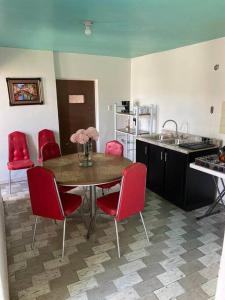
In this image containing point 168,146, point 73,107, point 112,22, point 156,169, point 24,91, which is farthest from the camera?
point 73,107

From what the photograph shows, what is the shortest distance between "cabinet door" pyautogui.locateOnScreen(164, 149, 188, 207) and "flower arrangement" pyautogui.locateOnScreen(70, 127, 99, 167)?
118 cm

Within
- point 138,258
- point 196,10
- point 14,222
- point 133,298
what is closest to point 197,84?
point 196,10

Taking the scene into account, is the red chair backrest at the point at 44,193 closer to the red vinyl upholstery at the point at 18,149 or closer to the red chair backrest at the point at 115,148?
the red chair backrest at the point at 115,148

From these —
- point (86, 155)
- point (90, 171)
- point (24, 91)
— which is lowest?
point (90, 171)

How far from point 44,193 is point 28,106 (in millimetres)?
2455

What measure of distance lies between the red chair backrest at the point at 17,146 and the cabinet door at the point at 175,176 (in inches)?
99.5

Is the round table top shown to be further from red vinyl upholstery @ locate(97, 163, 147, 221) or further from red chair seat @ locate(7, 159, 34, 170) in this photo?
red chair seat @ locate(7, 159, 34, 170)

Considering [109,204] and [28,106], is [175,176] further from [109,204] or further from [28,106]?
[28,106]

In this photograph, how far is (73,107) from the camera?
15.4 feet

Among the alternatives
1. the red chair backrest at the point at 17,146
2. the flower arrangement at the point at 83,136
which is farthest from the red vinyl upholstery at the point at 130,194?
the red chair backrest at the point at 17,146

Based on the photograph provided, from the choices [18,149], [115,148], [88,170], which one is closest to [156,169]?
[115,148]

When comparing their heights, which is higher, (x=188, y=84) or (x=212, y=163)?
(x=188, y=84)

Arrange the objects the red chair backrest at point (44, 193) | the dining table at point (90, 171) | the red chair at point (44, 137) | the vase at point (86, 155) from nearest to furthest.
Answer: the red chair backrest at point (44, 193)
the dining table at point (90, 171)
the vase at point (86, 155)
the red chair at point (44, 137)

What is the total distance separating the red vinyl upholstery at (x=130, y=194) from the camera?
6.93ft
